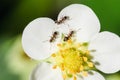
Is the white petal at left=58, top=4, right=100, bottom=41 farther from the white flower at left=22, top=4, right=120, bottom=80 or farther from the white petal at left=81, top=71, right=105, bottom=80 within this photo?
the white petal at left=81, top=71, right=105, bottom=80

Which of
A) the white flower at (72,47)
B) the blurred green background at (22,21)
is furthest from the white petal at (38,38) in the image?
the blurred green background at (22,21)

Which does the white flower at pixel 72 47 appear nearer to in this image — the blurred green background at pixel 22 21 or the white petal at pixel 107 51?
the white petal at pixel 107 51

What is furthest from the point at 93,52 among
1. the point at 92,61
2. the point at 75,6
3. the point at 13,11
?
the point at 13,11

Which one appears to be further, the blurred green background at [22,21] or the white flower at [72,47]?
the blurred green background at [22,21]

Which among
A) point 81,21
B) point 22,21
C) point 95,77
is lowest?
point 95,77

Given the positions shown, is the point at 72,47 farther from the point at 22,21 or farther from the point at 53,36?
the point at 22,21

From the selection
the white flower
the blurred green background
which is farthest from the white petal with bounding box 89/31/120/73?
the blurred green background

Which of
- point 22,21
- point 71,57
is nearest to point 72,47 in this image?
point 71,57
